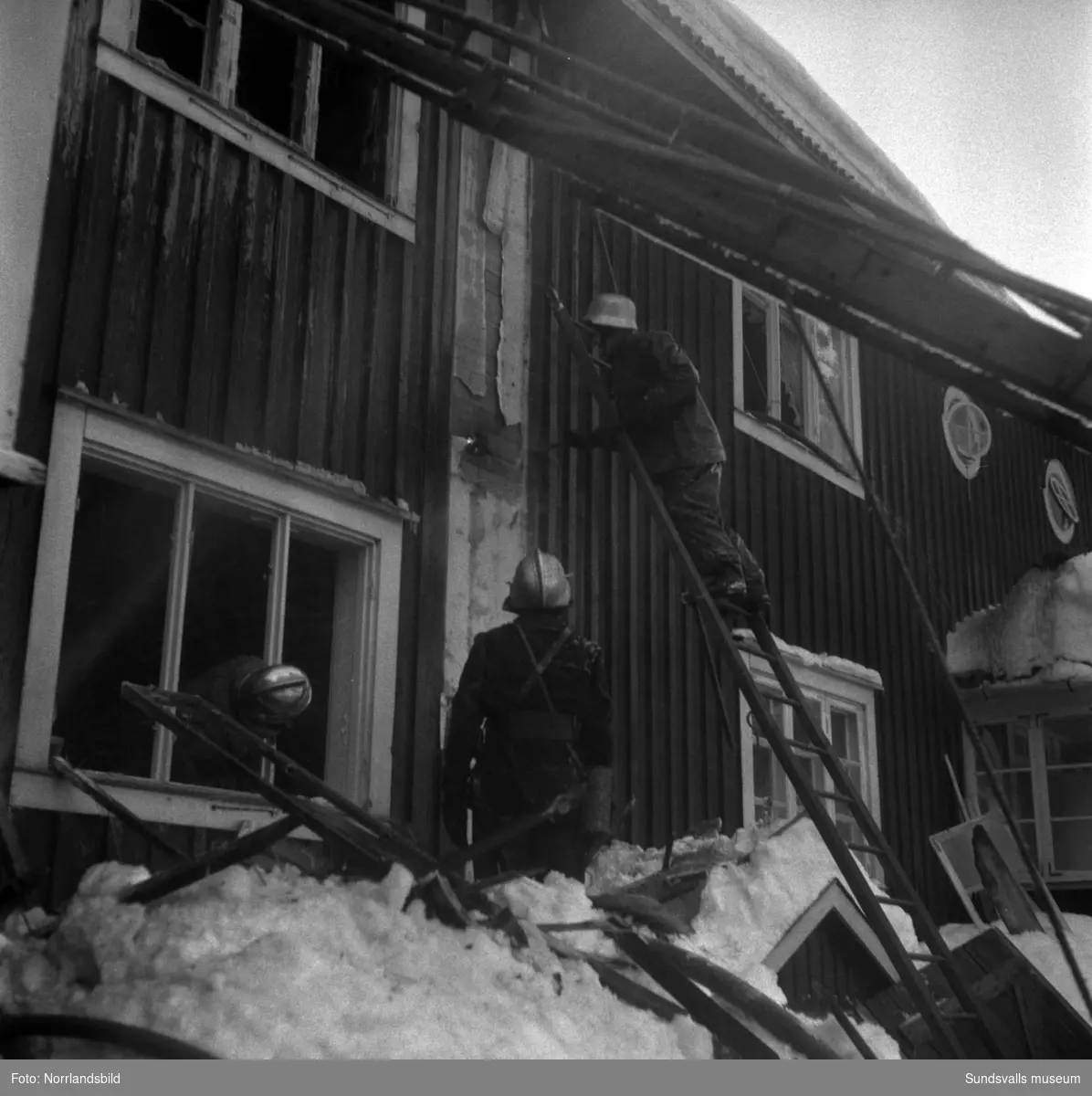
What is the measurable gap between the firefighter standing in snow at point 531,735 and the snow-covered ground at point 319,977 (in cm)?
94

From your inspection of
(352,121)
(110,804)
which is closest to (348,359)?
(352,121)

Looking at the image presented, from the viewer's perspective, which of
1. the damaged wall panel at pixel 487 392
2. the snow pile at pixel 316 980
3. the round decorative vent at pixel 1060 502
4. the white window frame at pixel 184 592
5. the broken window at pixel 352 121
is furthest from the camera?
the round decorative vent at pixel 1060 502

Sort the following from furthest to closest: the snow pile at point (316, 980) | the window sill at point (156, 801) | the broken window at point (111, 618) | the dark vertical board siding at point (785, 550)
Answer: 1. the dark vertical board siding at point (785, 550)
2. the broken window at point (111, 618)
3. the window sill at point (156, 801)
4. the snow pile at point (316, 980)

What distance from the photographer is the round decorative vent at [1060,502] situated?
13055 millimetres

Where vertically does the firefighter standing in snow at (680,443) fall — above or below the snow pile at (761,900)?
above

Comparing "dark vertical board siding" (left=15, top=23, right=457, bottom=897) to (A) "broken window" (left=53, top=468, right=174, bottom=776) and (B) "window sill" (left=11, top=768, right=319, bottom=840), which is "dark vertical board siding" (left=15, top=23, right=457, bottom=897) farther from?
(A) "broken window" (left=53, top=468, right=174, bottom=776)

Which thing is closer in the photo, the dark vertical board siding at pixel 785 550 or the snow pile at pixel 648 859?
the snow pile at pixel 648 859

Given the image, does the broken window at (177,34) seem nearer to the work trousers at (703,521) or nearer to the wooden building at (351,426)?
the wooden building at (351,426)

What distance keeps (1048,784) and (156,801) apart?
7741 millimetres

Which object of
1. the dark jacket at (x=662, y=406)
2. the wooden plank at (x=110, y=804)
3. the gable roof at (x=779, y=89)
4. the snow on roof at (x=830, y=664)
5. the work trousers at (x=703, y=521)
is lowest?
the wooden plank at (x=110, y=804)

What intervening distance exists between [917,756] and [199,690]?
6334 millimetres

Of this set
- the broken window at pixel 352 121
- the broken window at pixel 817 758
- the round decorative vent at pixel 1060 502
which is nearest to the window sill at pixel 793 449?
the broken window at pixel 817 758

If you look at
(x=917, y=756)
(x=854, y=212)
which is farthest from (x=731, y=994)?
(x=917, y=756)

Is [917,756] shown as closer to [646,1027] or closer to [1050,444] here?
[1050,444]
